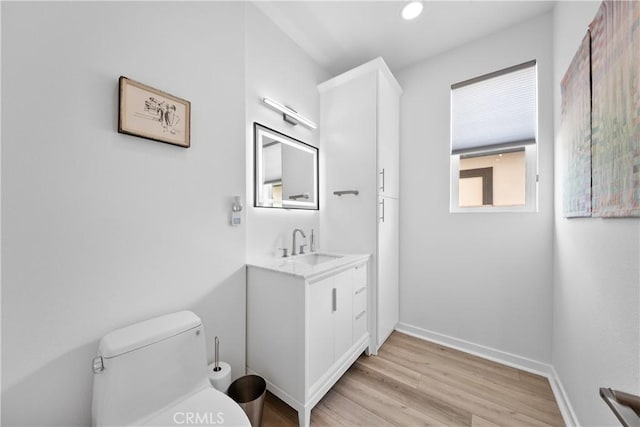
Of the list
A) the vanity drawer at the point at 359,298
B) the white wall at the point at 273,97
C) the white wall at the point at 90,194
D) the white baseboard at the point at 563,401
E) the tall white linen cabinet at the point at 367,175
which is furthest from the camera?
the tall white linen cabinet at the point at 367,175

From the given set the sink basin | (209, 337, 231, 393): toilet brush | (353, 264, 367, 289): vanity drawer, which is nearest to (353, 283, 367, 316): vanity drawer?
(353, 264, 367, 289): vanity drawer

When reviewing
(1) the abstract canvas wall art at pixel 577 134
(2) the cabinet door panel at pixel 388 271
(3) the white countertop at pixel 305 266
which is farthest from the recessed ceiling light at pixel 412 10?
(3) the white countertop at pixel 305 266

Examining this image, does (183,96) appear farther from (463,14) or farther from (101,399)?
(463,14)

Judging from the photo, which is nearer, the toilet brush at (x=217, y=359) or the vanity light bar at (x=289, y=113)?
the toilet brush at (x=217, y=359)

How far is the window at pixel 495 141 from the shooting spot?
6.60ft

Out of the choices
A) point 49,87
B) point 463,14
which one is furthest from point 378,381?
point 463,14

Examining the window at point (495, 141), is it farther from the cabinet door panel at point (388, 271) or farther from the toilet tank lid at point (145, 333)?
the toilet tank lid at point (145, 333)

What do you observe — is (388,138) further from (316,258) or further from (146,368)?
(146,368)

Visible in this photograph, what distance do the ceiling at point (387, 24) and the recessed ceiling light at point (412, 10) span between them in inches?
2.5

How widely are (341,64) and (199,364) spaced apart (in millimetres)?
2888

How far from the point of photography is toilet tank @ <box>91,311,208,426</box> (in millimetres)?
960

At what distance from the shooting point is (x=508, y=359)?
2.00 meters

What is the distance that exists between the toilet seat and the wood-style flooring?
539mm

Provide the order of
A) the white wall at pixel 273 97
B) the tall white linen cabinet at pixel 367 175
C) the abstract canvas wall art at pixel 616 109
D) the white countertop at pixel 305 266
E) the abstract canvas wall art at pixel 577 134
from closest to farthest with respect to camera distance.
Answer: the abstract canvas wall art at pixel 616 109 → the abstract canvas wall art at pixel 577 134 → the white countertop at pixel 305 266 → the white wall at pixel 273 97 → the tall white linen cabinet at pixel 367 175
